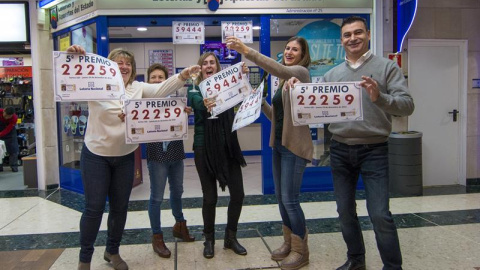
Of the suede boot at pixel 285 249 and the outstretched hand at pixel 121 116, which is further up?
the outstretched hand at pixel 121 116

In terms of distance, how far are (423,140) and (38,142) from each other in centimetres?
566

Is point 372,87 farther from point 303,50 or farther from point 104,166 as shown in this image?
point 104,166

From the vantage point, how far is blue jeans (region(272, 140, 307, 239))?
9.20ft

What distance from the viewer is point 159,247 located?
3205 millimetres

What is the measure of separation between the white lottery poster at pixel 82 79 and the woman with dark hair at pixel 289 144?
88 cm

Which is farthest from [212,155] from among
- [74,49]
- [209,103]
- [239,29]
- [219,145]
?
[239,29]

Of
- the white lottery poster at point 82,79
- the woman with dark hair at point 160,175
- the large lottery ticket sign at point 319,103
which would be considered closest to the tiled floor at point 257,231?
the woman with dark hair at point 160,175

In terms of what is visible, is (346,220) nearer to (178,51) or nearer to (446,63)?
(446,63)

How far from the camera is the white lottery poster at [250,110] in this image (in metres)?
2.79

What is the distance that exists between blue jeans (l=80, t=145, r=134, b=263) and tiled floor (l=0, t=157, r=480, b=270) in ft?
1.35

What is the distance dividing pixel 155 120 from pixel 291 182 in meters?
1.12

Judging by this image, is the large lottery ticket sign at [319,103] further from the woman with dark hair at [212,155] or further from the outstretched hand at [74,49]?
the outstretched hand at [74,49]

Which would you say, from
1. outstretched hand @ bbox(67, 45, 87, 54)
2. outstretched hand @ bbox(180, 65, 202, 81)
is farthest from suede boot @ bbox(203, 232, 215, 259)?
outstretched hand @ bbox(67, 45, 87, 54)

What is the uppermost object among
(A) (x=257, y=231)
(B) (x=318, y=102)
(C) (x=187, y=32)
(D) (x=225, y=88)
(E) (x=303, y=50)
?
(C) (x=187, y=32)
